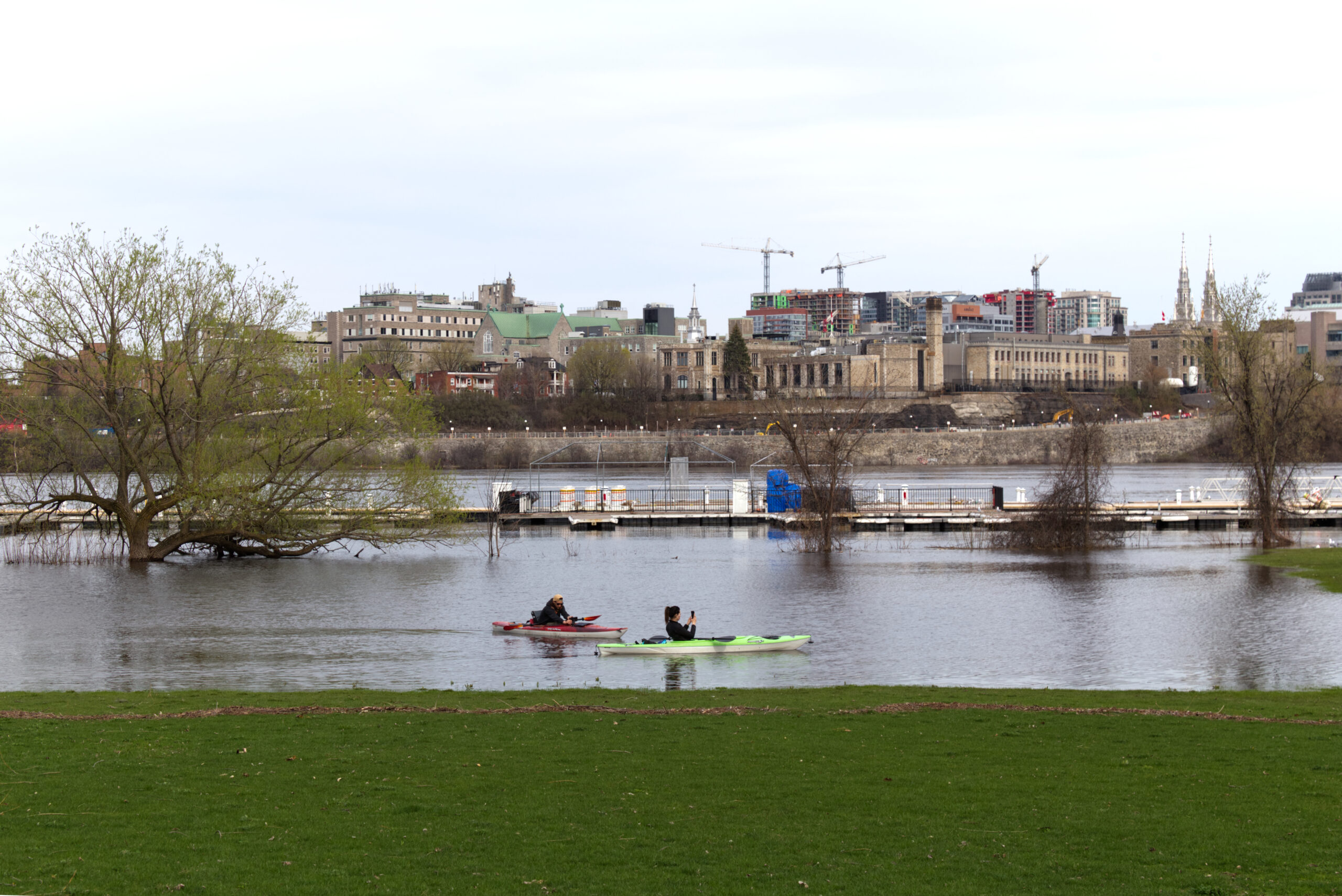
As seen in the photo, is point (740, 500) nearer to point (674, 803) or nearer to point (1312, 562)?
point (1312, 562)

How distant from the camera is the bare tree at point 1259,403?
48969mm

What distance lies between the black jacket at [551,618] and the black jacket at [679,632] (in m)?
3.80

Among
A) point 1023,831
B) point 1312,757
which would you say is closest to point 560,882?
point 1023,831

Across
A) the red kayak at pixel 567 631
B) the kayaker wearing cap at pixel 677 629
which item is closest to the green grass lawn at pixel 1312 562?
the kayaker wearing cap at pixel 677 629

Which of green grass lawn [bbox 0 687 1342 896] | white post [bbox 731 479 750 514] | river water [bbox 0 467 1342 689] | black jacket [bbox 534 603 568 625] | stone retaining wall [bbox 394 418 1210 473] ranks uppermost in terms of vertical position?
stone retaining wall [bbox 394 418 1210 473]

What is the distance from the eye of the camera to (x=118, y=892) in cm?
1055

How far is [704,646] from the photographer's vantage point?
94.6 ft

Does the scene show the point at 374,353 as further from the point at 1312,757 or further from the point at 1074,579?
the point at 1312,757

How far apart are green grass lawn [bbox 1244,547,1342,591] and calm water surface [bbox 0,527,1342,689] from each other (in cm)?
104

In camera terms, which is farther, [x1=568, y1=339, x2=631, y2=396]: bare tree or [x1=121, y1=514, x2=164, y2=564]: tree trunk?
[x1=568, y1=339, x2=631, y2=396]: bare tree

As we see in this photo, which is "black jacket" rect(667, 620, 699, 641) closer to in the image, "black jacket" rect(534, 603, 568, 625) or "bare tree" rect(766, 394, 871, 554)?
"black jacket" rect(534, 603, 568, 625)

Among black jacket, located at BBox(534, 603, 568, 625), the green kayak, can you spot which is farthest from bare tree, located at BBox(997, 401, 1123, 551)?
black jacket, located at BBox(534, 603, 568, 625)

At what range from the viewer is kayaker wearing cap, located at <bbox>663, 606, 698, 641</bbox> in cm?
2942

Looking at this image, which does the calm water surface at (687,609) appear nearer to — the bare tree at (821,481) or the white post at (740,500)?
the bare tree at (821,481)
